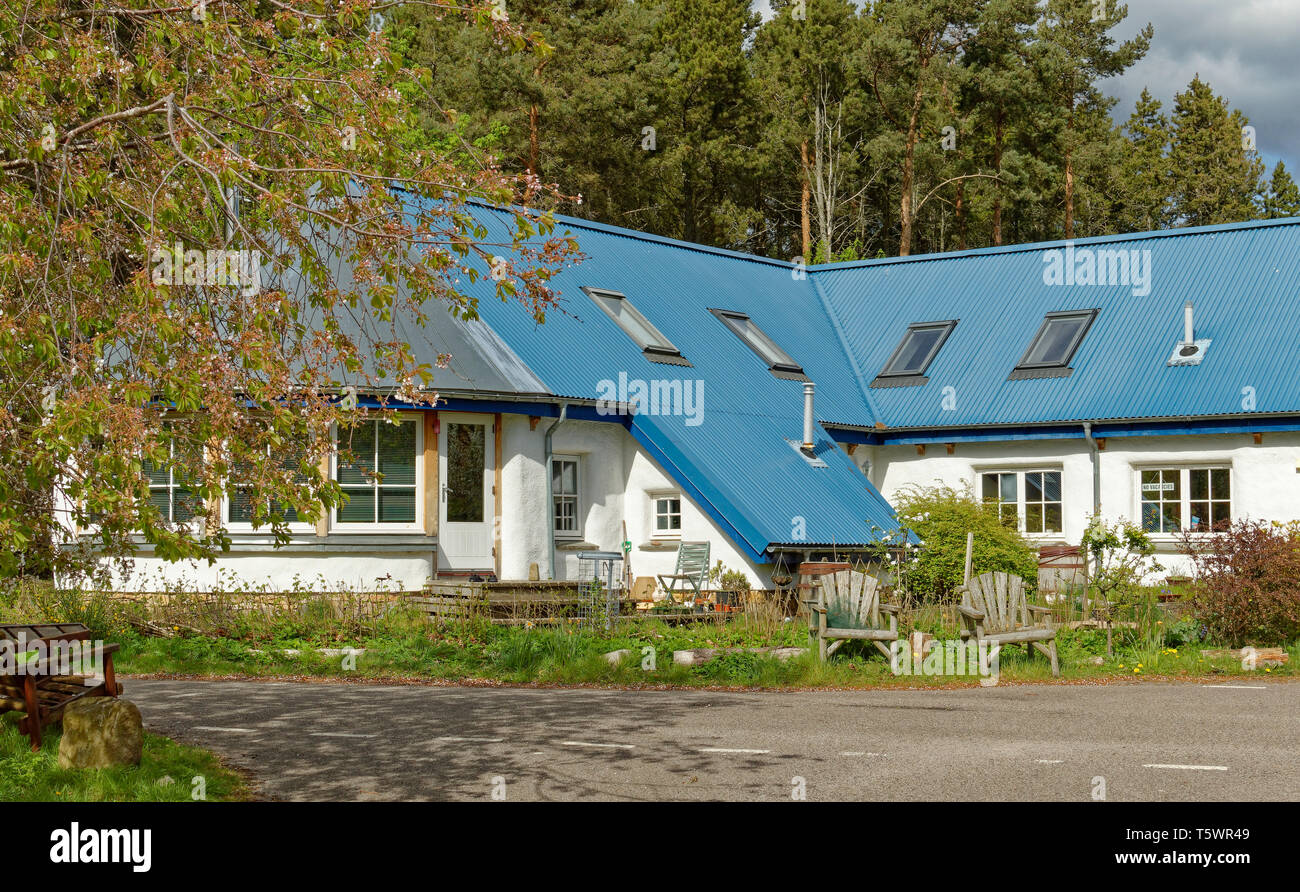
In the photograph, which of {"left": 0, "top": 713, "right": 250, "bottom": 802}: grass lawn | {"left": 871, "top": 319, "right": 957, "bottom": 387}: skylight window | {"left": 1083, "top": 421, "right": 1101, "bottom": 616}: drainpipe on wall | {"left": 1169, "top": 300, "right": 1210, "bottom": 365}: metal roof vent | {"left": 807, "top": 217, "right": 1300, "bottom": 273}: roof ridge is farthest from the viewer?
A: {"left": 871, "top": 319, "right": 957, "bottom": 387}: skylight window

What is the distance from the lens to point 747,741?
10797 mm

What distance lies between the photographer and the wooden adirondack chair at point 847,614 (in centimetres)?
1551

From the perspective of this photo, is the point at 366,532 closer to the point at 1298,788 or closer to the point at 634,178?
the point at 1298,788

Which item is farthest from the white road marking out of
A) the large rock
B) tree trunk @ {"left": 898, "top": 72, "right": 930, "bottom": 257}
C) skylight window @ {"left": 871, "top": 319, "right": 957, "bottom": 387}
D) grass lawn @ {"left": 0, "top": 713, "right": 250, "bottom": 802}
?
tree trunk @ {"left": 898, "top": 72, "right": 930, "bottom": 257}

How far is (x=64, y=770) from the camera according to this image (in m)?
9.05

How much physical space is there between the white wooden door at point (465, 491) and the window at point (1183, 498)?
1098 centimetres

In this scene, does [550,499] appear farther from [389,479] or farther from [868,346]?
[868,346]

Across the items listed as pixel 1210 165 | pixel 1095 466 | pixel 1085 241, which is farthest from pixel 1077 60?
pixel 1095 466

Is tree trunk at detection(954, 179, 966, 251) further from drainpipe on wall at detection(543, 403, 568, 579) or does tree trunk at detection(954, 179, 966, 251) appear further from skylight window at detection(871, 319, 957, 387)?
drainpipe on wall at detection(543, 403, 568, 579)

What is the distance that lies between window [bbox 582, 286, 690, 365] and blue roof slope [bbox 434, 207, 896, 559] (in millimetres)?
183

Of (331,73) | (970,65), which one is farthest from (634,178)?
(331,73)

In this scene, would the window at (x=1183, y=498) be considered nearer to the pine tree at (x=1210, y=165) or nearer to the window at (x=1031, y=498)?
the window at (x=1031, y=498)

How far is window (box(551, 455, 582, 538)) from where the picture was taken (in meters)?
22.3

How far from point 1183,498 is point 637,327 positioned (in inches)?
380
